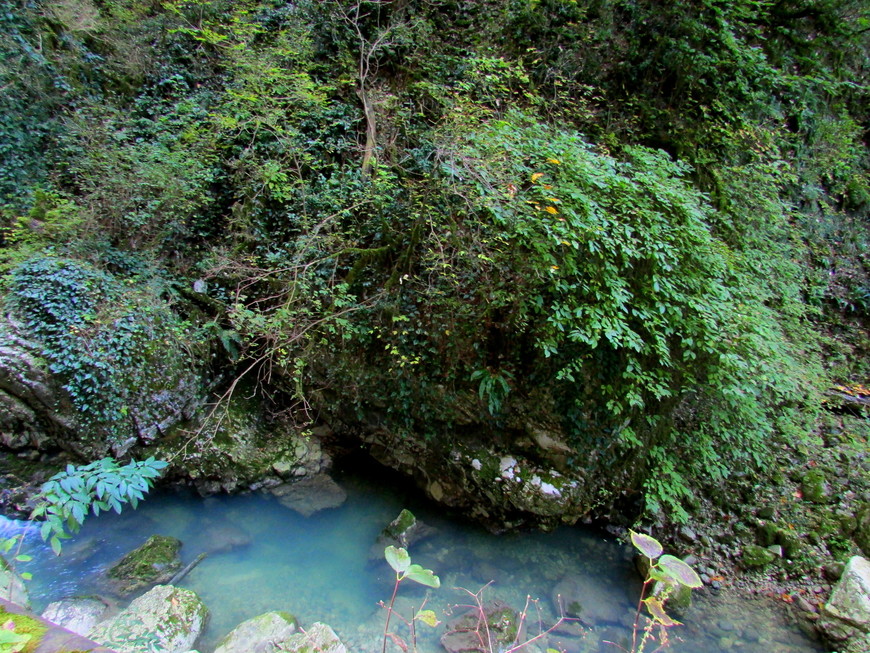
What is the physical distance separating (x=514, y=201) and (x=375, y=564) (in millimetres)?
3913

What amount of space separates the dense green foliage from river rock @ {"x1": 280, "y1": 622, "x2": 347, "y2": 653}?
2095mm

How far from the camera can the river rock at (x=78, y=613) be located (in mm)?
3398

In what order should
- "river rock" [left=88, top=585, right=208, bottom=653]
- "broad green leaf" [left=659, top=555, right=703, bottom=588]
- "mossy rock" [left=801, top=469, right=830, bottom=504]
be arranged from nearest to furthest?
"broad green leaf" [left=659, top=555, right=703, bottom=588] → "river rock" [left=88, top=585, right=208, bottom=653] → "mossy rock" [left=801, top=469, right=830, bottom=504]

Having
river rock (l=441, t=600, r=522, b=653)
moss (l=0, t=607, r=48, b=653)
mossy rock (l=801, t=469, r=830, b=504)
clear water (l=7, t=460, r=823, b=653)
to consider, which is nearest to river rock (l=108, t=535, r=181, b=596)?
clear water (l=7, t=460, r=823, b=653)

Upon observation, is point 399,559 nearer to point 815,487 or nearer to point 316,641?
point 316,641

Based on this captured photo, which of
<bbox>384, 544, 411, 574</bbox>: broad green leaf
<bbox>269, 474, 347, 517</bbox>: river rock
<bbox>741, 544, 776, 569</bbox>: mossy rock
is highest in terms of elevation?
<bbox>384, 544, 411, 574</bbox>: broad green leaf

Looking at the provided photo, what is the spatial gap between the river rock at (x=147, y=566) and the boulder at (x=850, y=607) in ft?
20.2

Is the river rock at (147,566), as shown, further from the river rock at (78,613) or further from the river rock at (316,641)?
the river rock at (316,641)

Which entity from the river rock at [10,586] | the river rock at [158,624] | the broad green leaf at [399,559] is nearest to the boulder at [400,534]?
the river rock at [158,624]

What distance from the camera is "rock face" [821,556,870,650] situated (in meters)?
3.77

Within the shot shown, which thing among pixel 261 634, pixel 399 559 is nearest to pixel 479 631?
pixel 261 634

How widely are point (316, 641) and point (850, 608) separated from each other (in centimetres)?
479

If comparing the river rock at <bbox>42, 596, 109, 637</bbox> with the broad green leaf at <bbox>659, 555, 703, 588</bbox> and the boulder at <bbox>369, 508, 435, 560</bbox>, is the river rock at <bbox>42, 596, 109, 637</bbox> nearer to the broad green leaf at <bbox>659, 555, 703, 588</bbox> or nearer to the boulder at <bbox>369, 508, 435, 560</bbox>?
the boulder at <bbox>369, 508, 435, 560</bbox>

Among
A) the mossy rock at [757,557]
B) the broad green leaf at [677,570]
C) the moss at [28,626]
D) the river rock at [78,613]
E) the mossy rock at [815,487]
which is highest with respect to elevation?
the moss at [28,626]
